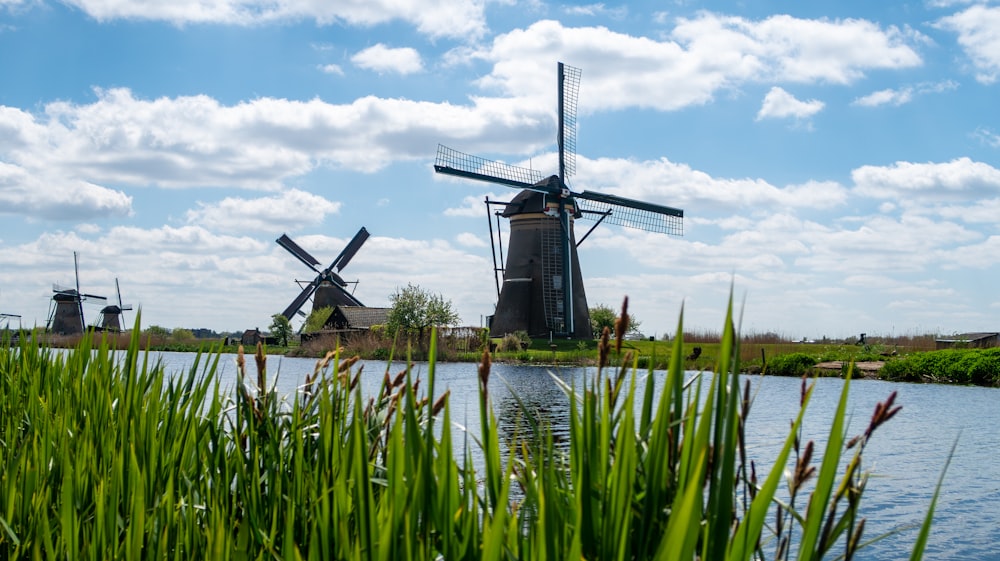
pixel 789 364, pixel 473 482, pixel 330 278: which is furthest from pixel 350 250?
pixel 473 482

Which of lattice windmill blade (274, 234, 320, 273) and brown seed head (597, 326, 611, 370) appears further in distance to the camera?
lattice windmill blade (274, 234, 320, 273)

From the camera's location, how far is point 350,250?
207 ft

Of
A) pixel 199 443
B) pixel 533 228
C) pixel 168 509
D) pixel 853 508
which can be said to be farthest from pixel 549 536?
pixel 533 228

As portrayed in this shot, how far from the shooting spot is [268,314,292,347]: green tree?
211 ft

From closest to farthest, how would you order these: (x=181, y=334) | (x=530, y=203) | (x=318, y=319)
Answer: (x=530, y=203) < (x=318, y=319) < (x=181, y=334)

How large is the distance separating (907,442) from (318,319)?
47.5 meters

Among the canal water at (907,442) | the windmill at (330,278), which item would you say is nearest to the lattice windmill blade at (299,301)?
the windmill at (330,278)

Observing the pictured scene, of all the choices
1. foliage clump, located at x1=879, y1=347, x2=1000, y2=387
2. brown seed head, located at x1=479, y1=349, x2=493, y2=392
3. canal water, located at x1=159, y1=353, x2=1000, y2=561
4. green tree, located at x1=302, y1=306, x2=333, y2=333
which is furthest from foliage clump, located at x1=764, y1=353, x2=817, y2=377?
green tree, located at x1=302, y1=306, x2=333, y2=333

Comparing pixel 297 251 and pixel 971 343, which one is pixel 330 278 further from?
pixel 971 343

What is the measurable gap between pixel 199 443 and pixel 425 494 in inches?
76.6

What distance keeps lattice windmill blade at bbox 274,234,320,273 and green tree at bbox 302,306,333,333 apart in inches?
148

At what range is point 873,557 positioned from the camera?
8.09 m

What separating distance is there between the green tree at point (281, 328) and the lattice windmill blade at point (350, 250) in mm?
5375

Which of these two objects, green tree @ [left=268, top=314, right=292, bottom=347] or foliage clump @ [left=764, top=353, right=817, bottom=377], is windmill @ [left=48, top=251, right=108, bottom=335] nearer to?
green tree @ [left=268, top=314, right=292, bottom=347]
